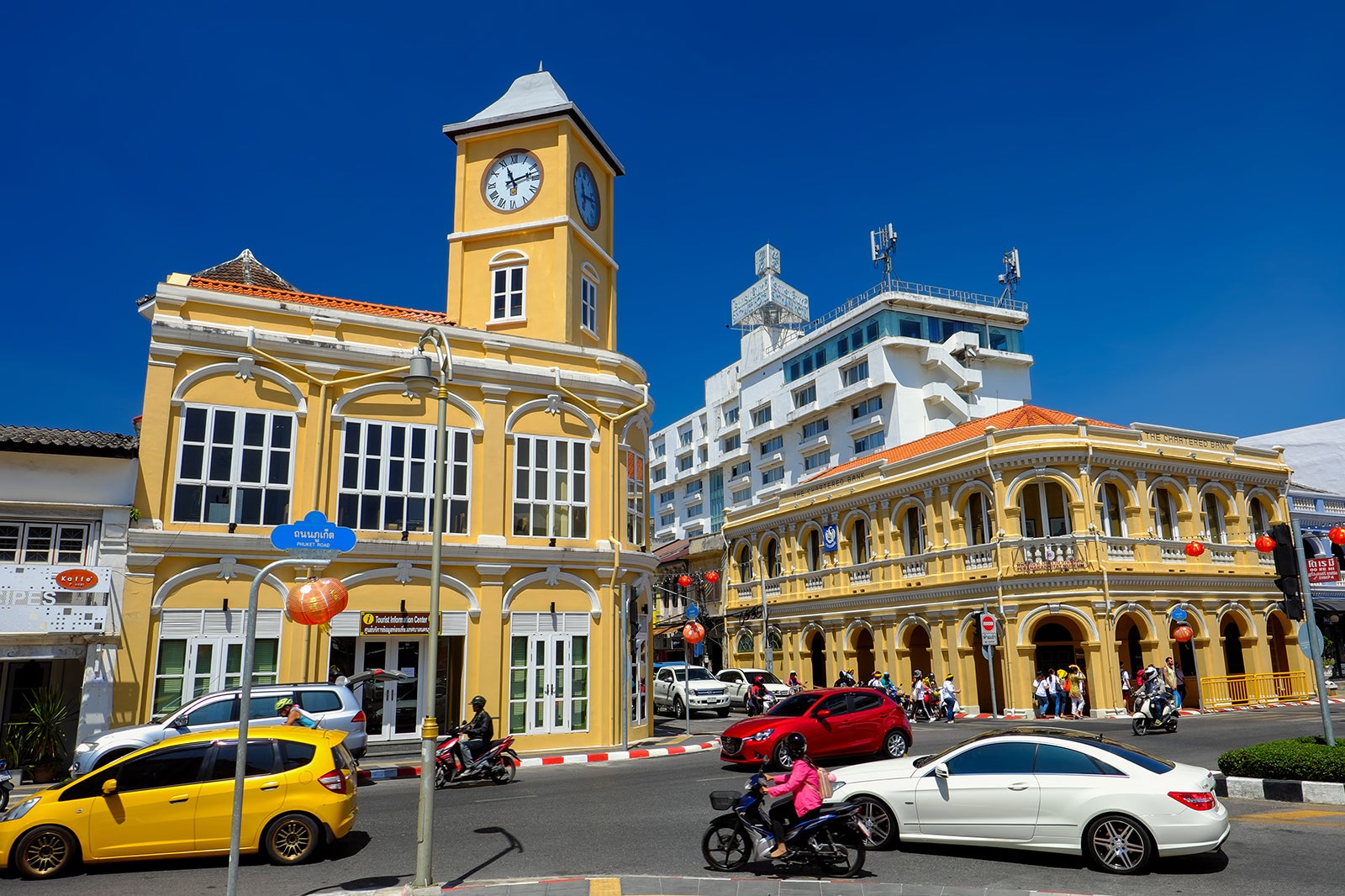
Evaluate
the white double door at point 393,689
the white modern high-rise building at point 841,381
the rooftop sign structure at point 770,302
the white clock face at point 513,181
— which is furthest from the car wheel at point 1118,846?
the rooftop sign structure at point 770,302

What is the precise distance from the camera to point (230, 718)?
51.4ft

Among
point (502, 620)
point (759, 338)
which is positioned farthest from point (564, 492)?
point (759, 338)

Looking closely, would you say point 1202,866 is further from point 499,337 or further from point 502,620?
point 499,337

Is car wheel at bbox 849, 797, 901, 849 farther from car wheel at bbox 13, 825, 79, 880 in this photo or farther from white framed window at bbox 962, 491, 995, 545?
white framed window at bbox 962, 491, 995, 545

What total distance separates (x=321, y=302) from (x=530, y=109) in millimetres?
8831

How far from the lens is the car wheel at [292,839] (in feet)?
34.8

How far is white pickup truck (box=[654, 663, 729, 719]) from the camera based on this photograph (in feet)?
110

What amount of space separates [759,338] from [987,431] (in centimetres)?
4362

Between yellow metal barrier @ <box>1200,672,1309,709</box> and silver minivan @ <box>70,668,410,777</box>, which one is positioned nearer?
silver minivan @ <box>70,668,410,777</box>

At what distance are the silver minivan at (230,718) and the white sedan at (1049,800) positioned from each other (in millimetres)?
9218

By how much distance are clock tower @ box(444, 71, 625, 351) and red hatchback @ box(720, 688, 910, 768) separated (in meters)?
12.2

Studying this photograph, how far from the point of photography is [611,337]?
28797mm

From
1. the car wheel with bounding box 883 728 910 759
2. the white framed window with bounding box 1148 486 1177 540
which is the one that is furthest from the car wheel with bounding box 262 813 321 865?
the white framed window with bounding box 1148 486 1177 540

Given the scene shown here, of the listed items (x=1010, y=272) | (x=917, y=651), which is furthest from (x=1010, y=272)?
(x=917, y=651)
